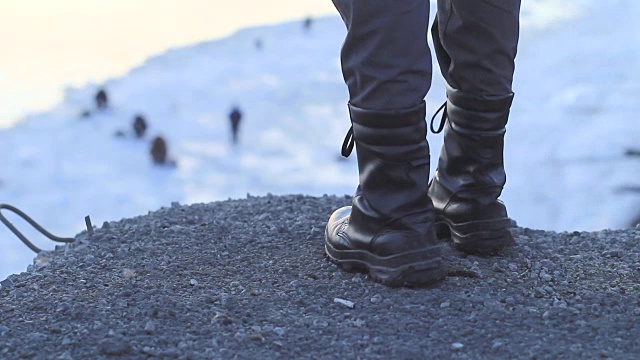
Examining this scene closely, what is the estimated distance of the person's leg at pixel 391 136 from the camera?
7.17 feet

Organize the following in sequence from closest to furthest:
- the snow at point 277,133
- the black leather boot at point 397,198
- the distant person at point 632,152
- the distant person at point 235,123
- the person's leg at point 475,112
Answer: the black leather boot at point 397,198
the person's leg at point 475,112
the snow at point 277,133
the distant person at point 632,152
the distant person at point 235,123

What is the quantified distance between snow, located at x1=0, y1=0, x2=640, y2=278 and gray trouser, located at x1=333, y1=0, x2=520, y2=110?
2.65m

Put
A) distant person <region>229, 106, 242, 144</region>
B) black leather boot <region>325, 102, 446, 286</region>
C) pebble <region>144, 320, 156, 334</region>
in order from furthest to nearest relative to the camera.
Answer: distant person <region>229, 106, 242, 144</region>, black leather boot <region>325, 102, 446, 286</region>, pebble <region>144, 320, 156, 334</region>

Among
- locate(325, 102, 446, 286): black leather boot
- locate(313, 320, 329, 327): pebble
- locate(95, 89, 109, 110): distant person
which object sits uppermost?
locate(95, 89, 109, 110): distant person

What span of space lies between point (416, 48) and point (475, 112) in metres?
0.36

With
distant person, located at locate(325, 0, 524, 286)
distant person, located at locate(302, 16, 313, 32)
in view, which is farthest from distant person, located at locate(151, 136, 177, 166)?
distant person, located at locate(325, 0, 524, 286)

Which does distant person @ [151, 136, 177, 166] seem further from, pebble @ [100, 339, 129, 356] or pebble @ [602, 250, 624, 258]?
pebble @ [100, 339, 129, 356]

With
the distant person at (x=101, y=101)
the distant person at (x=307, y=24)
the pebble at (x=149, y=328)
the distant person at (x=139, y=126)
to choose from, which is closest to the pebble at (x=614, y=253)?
the pebble at (x=149, y=328)

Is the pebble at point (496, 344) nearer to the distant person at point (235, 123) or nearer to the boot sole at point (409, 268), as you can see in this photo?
the boot sole at point (409, 268)

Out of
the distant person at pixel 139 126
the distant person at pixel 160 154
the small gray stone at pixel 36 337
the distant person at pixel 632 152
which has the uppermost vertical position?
the distant person at pixel 139 126

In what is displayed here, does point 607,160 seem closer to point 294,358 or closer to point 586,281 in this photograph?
point 586,281

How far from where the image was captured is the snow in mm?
5129

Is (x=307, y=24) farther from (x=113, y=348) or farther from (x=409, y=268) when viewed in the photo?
(x=113, y=348)

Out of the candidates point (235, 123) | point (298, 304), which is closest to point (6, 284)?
point (298, 304)
